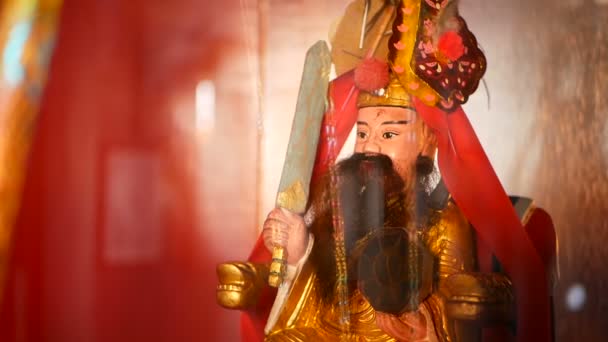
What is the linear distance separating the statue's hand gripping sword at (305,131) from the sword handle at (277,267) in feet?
0.39

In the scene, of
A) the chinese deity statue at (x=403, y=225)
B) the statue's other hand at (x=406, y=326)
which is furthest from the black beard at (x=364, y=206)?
the statue's other hand at (x=406, y=326)

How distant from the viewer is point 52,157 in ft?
7.34

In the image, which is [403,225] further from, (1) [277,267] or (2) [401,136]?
(1) [277,267]

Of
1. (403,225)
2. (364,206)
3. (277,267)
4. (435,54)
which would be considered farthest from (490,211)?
(277,267)

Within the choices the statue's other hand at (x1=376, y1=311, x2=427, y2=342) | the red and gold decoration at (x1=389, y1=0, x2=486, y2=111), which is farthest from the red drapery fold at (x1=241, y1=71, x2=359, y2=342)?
the statue's other hand at (x1=376, y1=311, x2=427, y2=342)

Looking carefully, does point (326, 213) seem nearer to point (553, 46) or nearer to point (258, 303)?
point (258, 303)

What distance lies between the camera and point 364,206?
2164mm

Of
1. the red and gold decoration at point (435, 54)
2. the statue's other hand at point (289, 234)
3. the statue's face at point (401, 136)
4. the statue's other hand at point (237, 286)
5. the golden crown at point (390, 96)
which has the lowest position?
the statue's other hand at point (237, 286)

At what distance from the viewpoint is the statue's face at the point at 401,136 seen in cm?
217

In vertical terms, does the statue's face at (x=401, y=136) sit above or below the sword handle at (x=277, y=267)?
above

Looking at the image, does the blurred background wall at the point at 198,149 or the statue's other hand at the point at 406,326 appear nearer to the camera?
the statue's other hand at the point at 406,326

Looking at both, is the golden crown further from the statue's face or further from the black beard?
the black beard

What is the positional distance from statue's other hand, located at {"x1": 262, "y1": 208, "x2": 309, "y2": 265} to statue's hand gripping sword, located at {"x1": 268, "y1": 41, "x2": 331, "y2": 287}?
0.03 meters

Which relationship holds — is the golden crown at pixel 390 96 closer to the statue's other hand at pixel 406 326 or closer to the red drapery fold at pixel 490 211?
the red drapery fold at pixel 490 211
